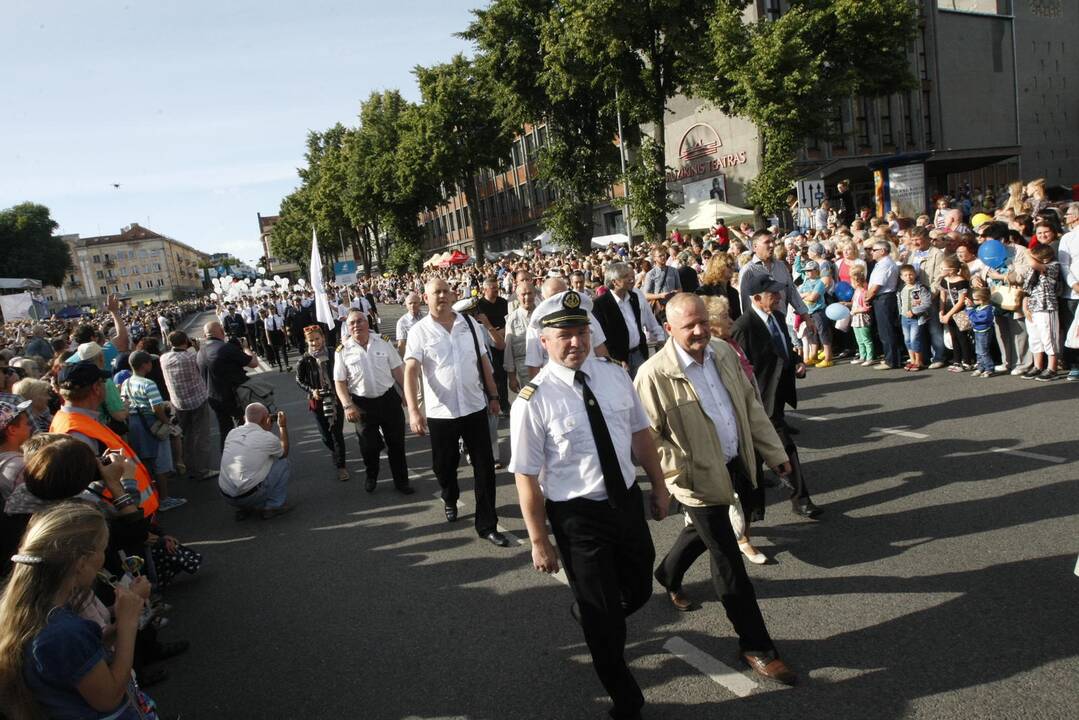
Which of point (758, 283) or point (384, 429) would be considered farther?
point (384, 429)

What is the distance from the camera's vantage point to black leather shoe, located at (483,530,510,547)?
18.3 feet

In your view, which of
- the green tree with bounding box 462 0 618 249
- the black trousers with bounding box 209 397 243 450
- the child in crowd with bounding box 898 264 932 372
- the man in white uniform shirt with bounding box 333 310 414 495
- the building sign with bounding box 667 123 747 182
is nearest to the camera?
the man in white uniform shirt with bounding box 333 310 414 495

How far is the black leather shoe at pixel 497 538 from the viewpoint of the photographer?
220 inches

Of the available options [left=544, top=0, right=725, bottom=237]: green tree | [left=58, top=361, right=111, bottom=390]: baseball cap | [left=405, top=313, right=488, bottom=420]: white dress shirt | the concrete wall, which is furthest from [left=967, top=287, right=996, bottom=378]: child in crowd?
the concrete wall

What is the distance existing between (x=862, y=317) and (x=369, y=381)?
7818 millimetres

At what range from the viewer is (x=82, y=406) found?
16.7 ft

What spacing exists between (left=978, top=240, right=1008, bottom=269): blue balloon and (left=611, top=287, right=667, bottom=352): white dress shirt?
4.80 metres

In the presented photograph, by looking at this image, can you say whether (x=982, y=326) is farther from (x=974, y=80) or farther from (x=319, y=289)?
(x=974, y=80)

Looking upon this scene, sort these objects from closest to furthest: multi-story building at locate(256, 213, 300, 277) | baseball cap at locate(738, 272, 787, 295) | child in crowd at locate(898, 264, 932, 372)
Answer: baseball cap at locate(738, 272, 787, 295) → child in crowd at locate(898, 264, 932, 372) → multi-story building at locate(256, 213, 300, 277)

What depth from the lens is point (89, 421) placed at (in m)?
4.88

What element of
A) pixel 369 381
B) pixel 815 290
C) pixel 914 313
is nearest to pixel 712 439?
pixel 369 381

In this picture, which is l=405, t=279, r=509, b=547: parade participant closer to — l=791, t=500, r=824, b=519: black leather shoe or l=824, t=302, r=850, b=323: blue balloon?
l=791, t=500, r=824, b=519: black leather shoe

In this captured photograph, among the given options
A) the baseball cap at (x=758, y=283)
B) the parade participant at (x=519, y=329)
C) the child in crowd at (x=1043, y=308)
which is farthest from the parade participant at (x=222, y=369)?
the child in crowd at (x=1043, y=308)

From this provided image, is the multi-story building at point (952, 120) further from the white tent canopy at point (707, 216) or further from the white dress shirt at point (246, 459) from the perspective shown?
the white dress shirt at point (246, 459)
